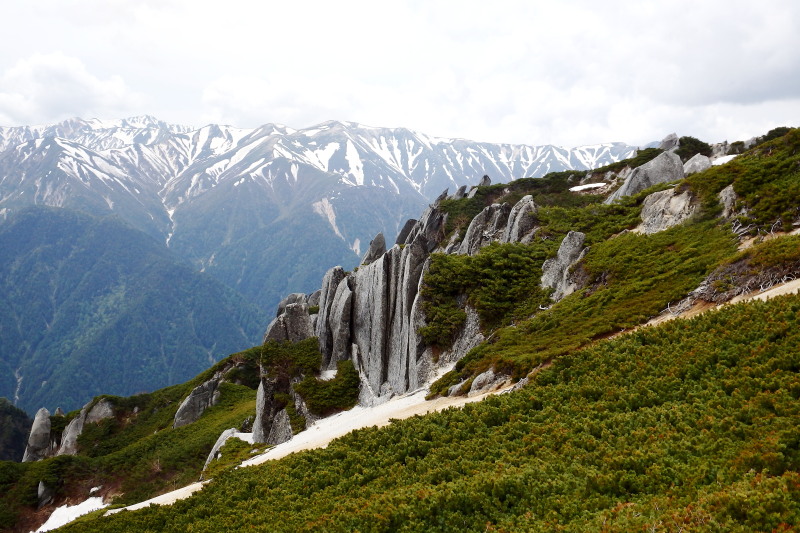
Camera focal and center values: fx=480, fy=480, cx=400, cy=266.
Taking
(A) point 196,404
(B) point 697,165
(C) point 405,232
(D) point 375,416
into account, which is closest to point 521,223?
(D) point 375,416

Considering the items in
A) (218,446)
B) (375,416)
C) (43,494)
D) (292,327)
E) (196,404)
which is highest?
(292,327)

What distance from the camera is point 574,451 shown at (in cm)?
1048

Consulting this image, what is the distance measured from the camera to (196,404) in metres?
58.6

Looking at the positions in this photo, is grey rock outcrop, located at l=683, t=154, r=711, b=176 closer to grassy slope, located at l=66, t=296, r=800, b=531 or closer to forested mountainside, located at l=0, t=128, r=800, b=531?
forested mountainside, located at l=0, t=128, r=800, b=531

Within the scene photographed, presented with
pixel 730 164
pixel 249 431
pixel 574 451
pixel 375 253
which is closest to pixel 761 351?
pixel 574 451

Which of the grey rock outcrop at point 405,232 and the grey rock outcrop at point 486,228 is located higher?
the grey rock outcrop at point 405,232

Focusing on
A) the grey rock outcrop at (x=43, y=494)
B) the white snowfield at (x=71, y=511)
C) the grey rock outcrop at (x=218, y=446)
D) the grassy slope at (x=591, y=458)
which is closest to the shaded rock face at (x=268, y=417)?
the grey rock outcrop at (x=218, y=446)

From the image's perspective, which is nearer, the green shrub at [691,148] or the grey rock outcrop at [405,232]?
the green shrub at [691,148]

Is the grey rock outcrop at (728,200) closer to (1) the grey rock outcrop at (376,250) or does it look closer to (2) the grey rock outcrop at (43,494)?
(1) the grey rock outcrop at (376,250)

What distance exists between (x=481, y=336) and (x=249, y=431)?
961 inches

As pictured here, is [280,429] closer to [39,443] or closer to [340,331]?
[340,331]

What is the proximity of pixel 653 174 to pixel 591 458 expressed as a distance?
42.0 m

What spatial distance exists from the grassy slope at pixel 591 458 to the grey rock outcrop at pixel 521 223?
976 inches

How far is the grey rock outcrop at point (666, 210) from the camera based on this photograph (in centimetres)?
2644
